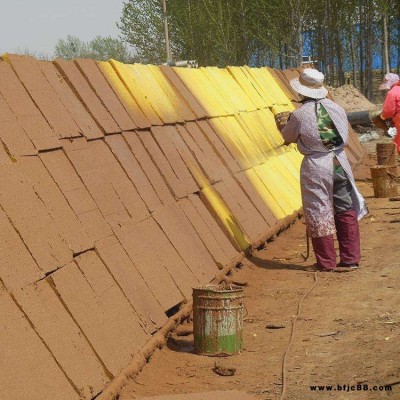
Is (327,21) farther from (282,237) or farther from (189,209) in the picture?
(189,209)

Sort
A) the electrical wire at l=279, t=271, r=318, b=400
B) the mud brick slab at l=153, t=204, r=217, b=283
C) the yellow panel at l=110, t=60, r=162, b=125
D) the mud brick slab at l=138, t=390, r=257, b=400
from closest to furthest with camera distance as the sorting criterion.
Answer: the mud brick slab at l=138, t=390, r=257, b=400
the electrical wire at l=279, t=271, r=318, b=400
the mud brick slab at l=153, t=204, r=217, b=283
the yellow panel at l=110, t=60, r=162, b=125

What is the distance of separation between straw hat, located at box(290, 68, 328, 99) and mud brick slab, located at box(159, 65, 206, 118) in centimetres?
131

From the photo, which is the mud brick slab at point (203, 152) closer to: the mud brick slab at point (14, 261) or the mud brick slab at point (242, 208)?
the mud brick slab at point (242, 208)

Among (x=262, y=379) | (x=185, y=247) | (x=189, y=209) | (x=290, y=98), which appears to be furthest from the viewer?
(x=290, y=98)

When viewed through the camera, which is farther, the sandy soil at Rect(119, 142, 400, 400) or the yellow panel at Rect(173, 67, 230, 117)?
the yellow panel at Rect(173, 67, 230, 117)

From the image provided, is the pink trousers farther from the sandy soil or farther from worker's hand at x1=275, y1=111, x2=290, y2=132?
worker's hand at x1=275, y1=111, x2=290, y2=132

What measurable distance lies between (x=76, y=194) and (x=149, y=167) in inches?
67.9

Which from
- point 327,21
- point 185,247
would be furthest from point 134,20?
point 185,247

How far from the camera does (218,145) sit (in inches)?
408

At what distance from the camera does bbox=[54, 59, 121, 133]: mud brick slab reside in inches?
→ 292

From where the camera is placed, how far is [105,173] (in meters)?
7.01

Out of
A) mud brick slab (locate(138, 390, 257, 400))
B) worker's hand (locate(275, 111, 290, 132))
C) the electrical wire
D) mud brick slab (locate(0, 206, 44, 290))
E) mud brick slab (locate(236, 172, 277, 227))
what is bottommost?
the electrical wire

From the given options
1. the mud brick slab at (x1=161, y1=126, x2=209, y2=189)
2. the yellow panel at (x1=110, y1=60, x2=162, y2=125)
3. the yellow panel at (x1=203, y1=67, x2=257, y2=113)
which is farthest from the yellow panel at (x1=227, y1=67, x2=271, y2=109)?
the yellow panel at (x1=110, y1=60, x2=162, y2=125)

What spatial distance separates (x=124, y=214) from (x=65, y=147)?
0.70 meters
